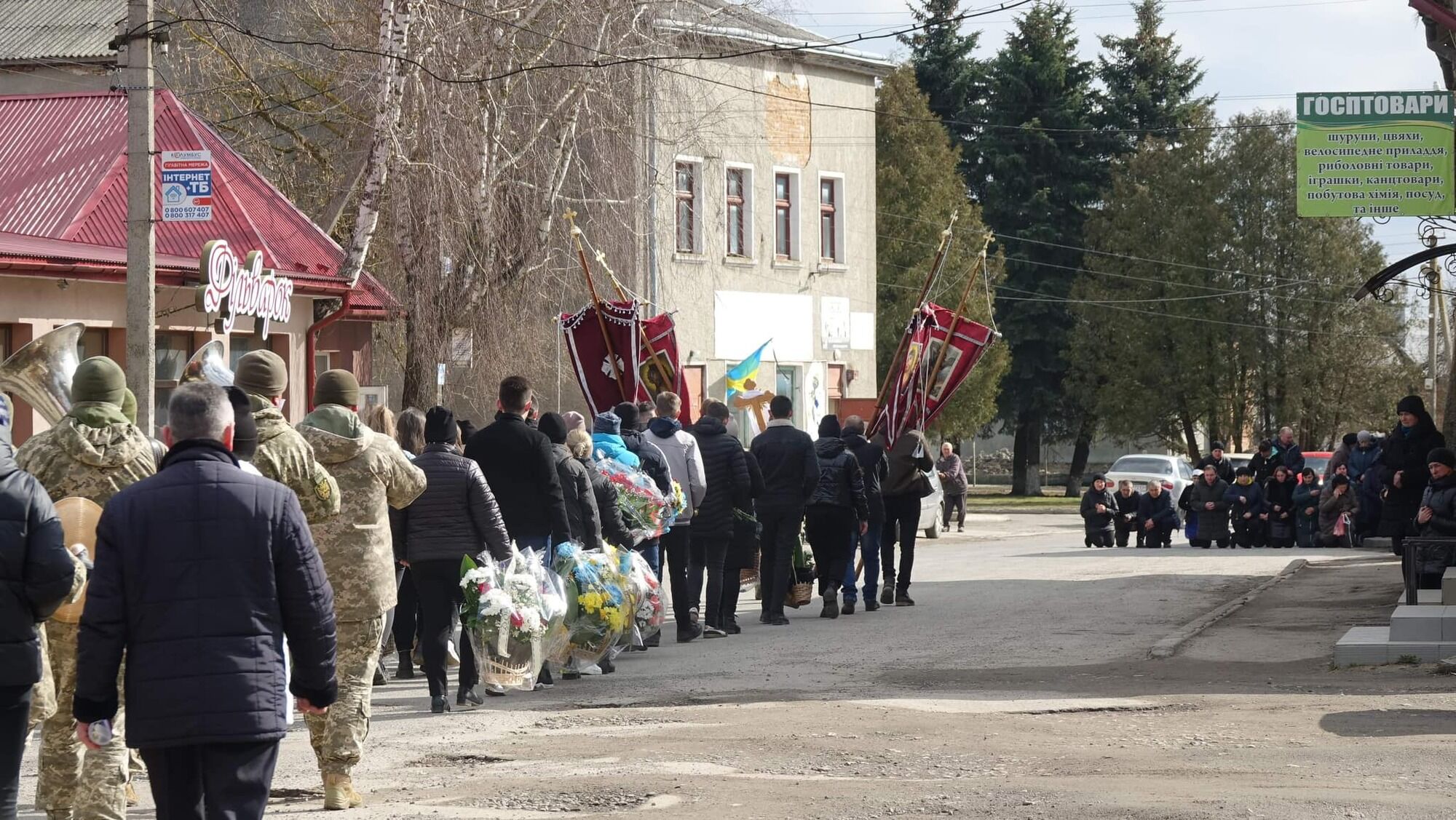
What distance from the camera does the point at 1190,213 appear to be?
185 ft

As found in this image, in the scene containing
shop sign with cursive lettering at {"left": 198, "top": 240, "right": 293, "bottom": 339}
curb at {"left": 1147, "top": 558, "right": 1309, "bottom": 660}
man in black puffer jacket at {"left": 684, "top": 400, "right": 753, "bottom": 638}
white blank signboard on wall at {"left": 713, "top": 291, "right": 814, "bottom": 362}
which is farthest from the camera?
white blank signboard on wall at {"left": 713, "top": 291, "right": 814, "bottom": 362}

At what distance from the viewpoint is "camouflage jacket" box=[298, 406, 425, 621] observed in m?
8.74

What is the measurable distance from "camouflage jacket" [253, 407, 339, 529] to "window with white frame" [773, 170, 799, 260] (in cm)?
3278

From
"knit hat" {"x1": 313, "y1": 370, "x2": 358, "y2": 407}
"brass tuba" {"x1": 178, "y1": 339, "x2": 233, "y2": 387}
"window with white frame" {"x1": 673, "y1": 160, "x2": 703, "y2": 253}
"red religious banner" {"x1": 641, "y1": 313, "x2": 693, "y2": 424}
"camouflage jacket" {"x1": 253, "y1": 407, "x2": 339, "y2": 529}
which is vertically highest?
"window with white frame" {"x1": 673, "y1": 160, "x2": 703, "y2": 253}

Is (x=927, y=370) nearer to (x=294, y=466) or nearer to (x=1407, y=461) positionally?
(x=1407, y=461)

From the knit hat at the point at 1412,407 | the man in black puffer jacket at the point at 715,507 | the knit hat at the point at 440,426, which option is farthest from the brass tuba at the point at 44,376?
the knit hat at the point at 1412,407

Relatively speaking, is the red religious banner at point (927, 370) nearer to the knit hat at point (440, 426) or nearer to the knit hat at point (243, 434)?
the knit hat at point (440, 426)

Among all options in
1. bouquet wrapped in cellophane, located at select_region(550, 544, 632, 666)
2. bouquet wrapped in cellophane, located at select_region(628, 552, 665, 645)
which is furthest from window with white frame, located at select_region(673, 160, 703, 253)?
bouquet wrapped in cellophane, located at select_region(550, 544, 632, 666)

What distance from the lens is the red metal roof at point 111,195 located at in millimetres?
21719

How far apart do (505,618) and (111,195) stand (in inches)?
515

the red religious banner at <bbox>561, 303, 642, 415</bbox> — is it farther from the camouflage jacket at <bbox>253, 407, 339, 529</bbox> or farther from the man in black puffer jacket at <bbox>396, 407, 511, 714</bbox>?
the camouflage jacket at <bbox>253, 407, 339, 529</bbox>

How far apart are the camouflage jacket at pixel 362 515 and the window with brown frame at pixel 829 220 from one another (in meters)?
33.4

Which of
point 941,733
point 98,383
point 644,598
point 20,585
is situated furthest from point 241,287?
point 20,585

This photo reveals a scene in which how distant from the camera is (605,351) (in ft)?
73.0
